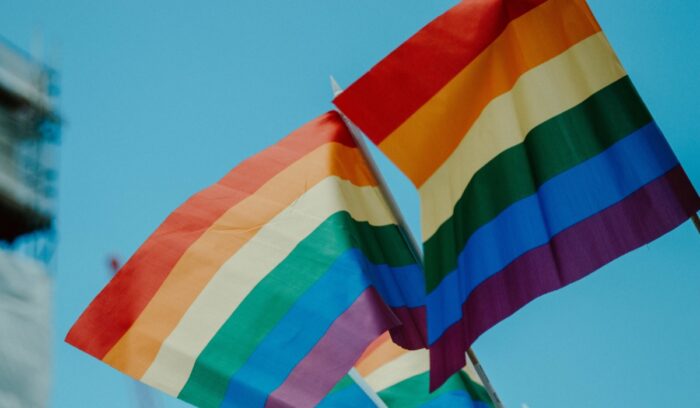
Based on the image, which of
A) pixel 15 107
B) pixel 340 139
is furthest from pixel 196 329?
pixel 15 107

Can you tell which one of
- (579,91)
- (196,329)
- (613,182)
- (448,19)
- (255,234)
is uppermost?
(448,19)

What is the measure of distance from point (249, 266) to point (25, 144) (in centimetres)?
931

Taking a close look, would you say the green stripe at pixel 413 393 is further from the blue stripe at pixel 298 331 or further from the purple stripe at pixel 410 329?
the blue stripe at pixel 298 331

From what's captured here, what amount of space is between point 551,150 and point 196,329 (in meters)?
3.29

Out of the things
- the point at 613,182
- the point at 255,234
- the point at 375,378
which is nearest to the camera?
the point at 613,182

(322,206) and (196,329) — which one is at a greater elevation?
(322,206)

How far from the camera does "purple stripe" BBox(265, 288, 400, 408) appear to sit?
22.7ft

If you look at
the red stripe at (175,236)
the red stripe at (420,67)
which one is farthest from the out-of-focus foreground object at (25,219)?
the red stripe at (420,67)

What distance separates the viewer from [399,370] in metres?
10.3

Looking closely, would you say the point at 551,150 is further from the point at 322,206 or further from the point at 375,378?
the point at 375,378

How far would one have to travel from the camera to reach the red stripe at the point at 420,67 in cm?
712

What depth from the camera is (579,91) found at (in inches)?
268

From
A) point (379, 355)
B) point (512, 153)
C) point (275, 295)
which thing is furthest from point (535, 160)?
point (379, 355)

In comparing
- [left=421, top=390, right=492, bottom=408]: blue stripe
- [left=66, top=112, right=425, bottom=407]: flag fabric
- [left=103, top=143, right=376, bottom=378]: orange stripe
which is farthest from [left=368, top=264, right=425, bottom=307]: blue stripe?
[left=421, top=390, right=492, bottom=408]: blue stripe
